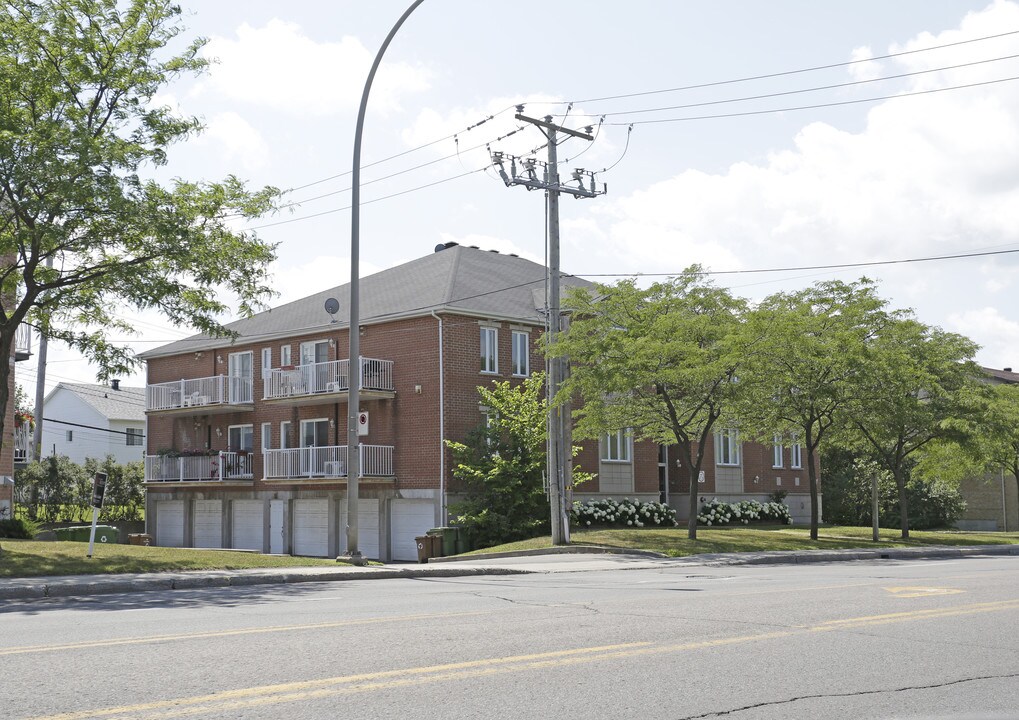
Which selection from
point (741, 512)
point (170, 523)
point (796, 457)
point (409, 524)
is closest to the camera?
point (409, 524)

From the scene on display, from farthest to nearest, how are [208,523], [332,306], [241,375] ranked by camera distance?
[208,523], [241,375], [332,306]

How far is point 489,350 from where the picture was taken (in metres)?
36.1

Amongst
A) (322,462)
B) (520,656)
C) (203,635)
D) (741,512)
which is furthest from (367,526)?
(520,656)

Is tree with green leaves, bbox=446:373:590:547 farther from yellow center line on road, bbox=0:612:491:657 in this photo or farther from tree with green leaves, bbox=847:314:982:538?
yellow center line on road, bbox=0:612:491:657

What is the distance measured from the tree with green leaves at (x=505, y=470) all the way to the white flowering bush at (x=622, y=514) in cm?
238

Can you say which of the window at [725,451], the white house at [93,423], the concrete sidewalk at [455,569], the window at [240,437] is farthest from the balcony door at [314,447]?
the white house at [93,423]

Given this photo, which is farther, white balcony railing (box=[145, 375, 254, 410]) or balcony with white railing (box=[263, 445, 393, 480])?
white balcony railing (box=[145, 375, 254, 410])

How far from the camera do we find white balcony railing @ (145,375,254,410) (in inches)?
1598

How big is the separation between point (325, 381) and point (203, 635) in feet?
89.6

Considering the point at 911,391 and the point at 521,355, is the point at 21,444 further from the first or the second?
the point at 911,391

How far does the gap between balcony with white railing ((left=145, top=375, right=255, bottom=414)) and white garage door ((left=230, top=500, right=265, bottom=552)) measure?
368 centimetres

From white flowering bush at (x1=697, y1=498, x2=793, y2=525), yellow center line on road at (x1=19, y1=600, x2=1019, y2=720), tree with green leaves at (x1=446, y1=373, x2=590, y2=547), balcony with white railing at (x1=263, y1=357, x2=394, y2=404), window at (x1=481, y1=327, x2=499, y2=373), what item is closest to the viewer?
yellow center line on road at (x1=19, y1=600, x2=1019, y2=720)

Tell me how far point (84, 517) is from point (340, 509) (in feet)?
49.4

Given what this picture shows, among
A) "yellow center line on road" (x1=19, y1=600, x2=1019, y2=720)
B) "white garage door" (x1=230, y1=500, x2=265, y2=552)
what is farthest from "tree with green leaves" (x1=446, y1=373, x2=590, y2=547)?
"yellow center line on road" (x1=19, y1=600, x2=1019, y2=720)
